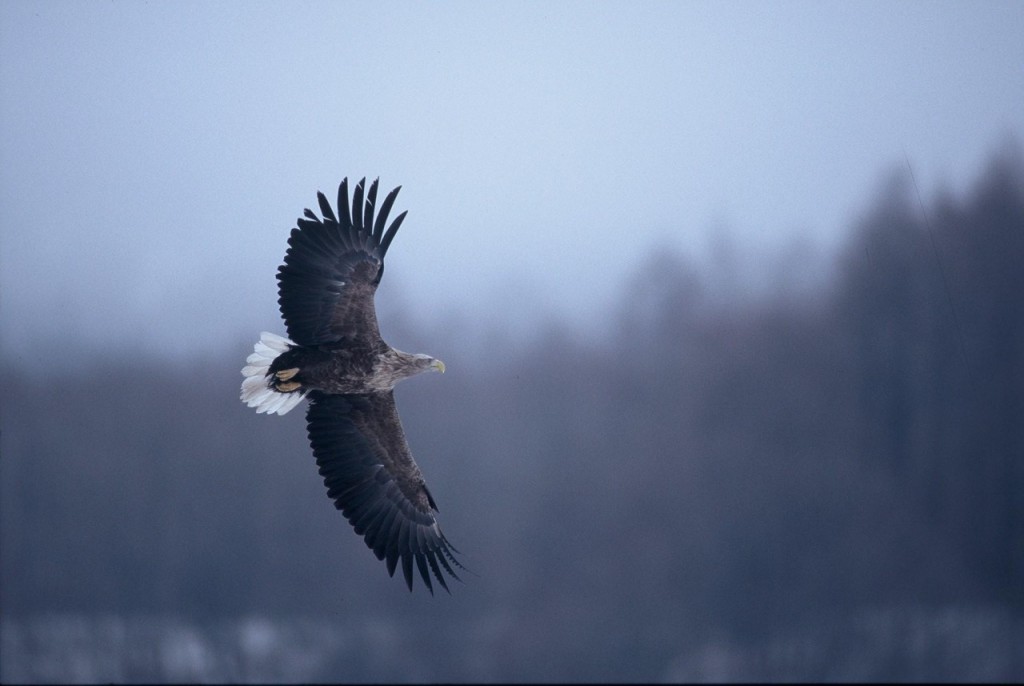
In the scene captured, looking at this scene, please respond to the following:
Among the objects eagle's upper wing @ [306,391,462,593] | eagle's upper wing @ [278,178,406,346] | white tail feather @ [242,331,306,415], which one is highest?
eagle's upper wing @ [278,178,406,346]

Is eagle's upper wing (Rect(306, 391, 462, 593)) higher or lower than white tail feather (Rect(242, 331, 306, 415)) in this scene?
lower

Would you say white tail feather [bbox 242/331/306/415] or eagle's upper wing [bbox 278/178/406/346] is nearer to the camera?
eagle's upper wing [bbox 278/178/406/346]

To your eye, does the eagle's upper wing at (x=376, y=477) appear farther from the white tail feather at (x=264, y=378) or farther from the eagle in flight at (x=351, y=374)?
the white tail feather at (x=264, y=378)

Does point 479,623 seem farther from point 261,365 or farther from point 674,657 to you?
point 261,365

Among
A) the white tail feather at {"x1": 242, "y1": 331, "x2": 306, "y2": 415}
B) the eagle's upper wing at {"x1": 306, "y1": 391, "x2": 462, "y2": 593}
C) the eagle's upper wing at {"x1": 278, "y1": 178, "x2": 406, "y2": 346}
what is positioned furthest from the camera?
the eagle's upper wing at {"x1": 306, "y1": 391, "x2": 462, "y2": 593}

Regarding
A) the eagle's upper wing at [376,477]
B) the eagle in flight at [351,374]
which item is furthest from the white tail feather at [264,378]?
the eagle's upper wing at [376,477]

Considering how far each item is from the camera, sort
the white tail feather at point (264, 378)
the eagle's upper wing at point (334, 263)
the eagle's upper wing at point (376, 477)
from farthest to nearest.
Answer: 1. the eagle's upper wing at point (376, 477)
2. the white tail feather at point (264, 378)
3. the eagle's upper wing at point (334, 263)

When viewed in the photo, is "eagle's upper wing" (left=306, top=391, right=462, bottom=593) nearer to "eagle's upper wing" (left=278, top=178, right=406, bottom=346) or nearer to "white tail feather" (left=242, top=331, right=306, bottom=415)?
"white tail feather" (left=242, top=331, right=306, bottom=415)

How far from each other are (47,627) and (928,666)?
8070 mm

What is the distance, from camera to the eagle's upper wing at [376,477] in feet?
19.1

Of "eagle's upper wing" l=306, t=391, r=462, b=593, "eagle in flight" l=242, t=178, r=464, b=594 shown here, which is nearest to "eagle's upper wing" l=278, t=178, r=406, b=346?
"eagle in flight" l=242, t=178, r=464, b=594

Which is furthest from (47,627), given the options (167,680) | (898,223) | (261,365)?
(898,223)

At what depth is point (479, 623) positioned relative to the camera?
945 centimetres

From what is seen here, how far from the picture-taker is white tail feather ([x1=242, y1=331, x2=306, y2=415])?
5.57 metres
